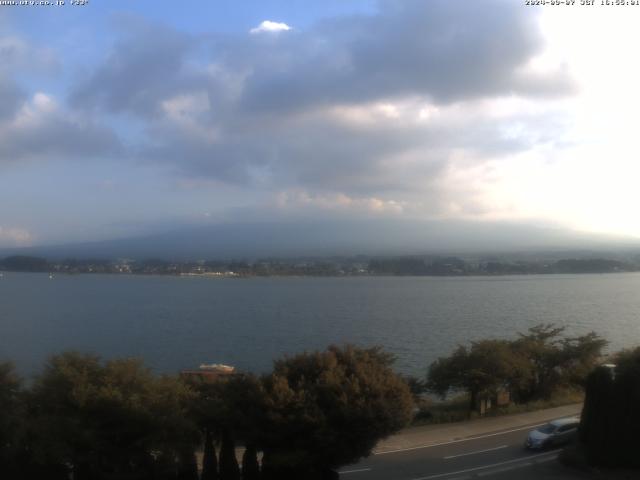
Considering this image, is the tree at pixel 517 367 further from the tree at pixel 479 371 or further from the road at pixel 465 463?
the road at pixel 465 463

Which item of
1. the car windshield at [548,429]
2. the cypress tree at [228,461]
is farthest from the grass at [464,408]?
the cypress tree at [228,461]

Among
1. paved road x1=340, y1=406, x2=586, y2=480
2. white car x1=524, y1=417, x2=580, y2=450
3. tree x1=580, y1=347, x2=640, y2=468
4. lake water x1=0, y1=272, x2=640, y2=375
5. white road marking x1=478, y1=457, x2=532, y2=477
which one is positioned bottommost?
lake water x1=0, y1=272, x2=640, y2=375

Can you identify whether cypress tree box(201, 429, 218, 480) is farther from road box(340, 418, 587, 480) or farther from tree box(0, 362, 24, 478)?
tree box(0, 362, 24, 478)

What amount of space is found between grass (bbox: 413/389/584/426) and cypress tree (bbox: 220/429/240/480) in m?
6.72

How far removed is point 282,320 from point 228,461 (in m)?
36.2

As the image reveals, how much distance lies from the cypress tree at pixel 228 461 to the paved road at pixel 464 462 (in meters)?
2.09

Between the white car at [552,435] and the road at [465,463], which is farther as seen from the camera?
the white car at [552,435]

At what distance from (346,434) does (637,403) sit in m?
4.92

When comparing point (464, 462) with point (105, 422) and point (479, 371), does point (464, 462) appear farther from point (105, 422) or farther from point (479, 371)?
point (105, 422)

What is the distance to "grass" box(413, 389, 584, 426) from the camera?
16.3 meters

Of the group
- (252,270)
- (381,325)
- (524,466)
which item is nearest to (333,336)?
(381,325)

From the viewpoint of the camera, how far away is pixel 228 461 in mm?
10289

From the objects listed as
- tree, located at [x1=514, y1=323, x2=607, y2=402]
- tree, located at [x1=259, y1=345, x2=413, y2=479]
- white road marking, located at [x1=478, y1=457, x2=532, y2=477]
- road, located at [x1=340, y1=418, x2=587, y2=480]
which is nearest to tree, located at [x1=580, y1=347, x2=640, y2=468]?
road, located at [x1=340, y1=418, x2=587, y2=480]

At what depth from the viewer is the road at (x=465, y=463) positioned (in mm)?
10766
